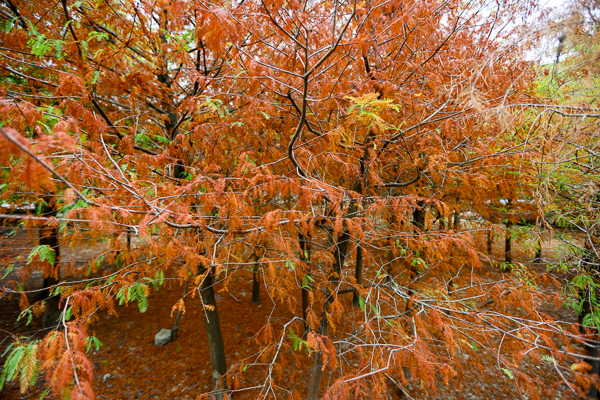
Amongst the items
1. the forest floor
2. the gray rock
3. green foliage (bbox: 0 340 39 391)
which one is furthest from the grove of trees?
the gray rock

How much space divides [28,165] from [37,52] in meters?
2.71

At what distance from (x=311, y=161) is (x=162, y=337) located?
6.49 m

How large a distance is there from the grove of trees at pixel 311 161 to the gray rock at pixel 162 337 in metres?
2.47

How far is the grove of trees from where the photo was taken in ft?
7.14

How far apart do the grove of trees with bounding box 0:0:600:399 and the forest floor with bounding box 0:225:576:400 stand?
98cm

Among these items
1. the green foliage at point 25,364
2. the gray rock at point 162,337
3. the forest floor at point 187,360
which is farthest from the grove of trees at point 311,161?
the gray rock at point 162,337

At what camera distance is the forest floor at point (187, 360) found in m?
5.02

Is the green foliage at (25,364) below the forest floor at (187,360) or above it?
above

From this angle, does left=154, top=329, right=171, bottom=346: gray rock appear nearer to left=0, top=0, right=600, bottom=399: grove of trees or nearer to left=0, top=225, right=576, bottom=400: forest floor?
left=0, top=225, right=576, bottom=400: forest floor

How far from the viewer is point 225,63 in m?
4.19

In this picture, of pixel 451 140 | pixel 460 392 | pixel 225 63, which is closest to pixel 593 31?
pixel 451 140

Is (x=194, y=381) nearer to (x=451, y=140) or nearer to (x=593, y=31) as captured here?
(x=451, y=140)

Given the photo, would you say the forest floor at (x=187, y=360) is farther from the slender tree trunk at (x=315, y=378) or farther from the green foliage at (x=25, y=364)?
the green foliage at (x=25, y=364)

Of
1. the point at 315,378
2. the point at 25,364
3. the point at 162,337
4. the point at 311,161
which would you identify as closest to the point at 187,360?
the point at 162,337
